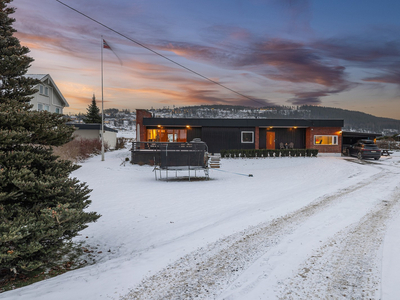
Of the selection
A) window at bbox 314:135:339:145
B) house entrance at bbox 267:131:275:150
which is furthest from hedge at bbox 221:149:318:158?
house entrance at bbox 267:131:275:150

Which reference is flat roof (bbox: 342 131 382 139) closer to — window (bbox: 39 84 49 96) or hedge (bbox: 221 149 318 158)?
hedge (bbox: 221 149 318 158)

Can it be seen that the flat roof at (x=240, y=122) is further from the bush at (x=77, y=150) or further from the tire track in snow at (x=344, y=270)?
the tire track in snow at (x=344, y=270)

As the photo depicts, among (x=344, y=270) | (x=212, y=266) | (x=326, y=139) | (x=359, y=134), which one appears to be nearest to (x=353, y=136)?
(x=359, y=134)

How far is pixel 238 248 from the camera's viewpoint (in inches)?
167

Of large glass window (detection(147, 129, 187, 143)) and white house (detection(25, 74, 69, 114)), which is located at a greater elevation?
white house (detection(25, 74, 69, 114))

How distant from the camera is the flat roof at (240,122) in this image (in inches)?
963

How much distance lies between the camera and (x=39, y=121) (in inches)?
138

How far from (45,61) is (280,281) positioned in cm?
1819

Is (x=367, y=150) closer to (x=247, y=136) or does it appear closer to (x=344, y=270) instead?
(x=247, y=136)

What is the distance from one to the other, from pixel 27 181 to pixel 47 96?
91.6 feet

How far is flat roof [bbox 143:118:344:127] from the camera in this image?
24.5 metres

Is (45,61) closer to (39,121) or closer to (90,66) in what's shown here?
(90,66)

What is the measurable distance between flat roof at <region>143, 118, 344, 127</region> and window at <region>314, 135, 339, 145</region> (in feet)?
4.39

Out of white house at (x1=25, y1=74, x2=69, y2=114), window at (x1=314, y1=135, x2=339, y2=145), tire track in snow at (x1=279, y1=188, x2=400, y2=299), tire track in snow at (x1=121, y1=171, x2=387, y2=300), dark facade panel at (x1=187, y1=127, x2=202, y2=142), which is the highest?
white house at (x1=25, y1=74, x2=69, y2=114)
